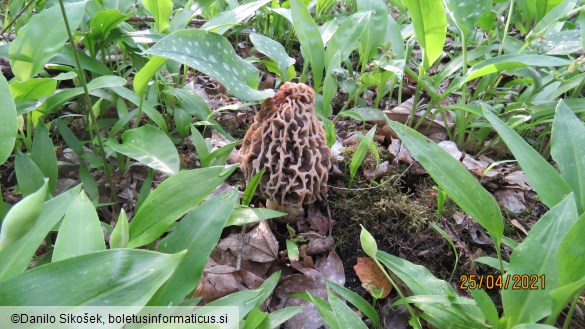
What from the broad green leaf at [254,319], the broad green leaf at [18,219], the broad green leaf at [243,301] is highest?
the broad green leaf at [18,219]

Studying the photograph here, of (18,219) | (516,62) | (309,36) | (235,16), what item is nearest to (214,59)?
(235,16)

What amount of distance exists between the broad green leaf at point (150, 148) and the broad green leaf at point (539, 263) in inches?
53.1

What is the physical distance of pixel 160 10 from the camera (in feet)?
8.39

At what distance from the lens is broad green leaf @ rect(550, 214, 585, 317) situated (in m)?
1.27

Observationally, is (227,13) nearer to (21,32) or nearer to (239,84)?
(239,84)

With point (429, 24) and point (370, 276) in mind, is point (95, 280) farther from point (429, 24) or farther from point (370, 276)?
point (429, 24)

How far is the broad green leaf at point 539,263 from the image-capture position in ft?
4.63

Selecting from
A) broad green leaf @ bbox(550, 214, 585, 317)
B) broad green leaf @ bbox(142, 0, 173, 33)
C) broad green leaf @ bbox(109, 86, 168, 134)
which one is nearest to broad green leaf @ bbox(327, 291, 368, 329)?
broad green leaf @ bbox(550, 214, 585, 317)

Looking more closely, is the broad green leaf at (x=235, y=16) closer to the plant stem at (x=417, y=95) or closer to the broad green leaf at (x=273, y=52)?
the broad green leaf at (x=273, y=52)

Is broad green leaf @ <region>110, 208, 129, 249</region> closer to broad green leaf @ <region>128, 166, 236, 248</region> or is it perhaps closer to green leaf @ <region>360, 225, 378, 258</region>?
broad green leaf @ <region>128, 166, 236, 248</region>

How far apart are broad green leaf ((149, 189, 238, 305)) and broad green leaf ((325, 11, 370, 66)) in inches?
56.2

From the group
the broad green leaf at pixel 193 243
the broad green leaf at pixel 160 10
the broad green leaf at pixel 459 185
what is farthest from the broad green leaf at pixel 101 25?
Result: the broad green leaf at pixel 459 185

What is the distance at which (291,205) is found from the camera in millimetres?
2072

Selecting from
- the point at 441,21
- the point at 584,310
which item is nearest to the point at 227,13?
the point at 441,21
